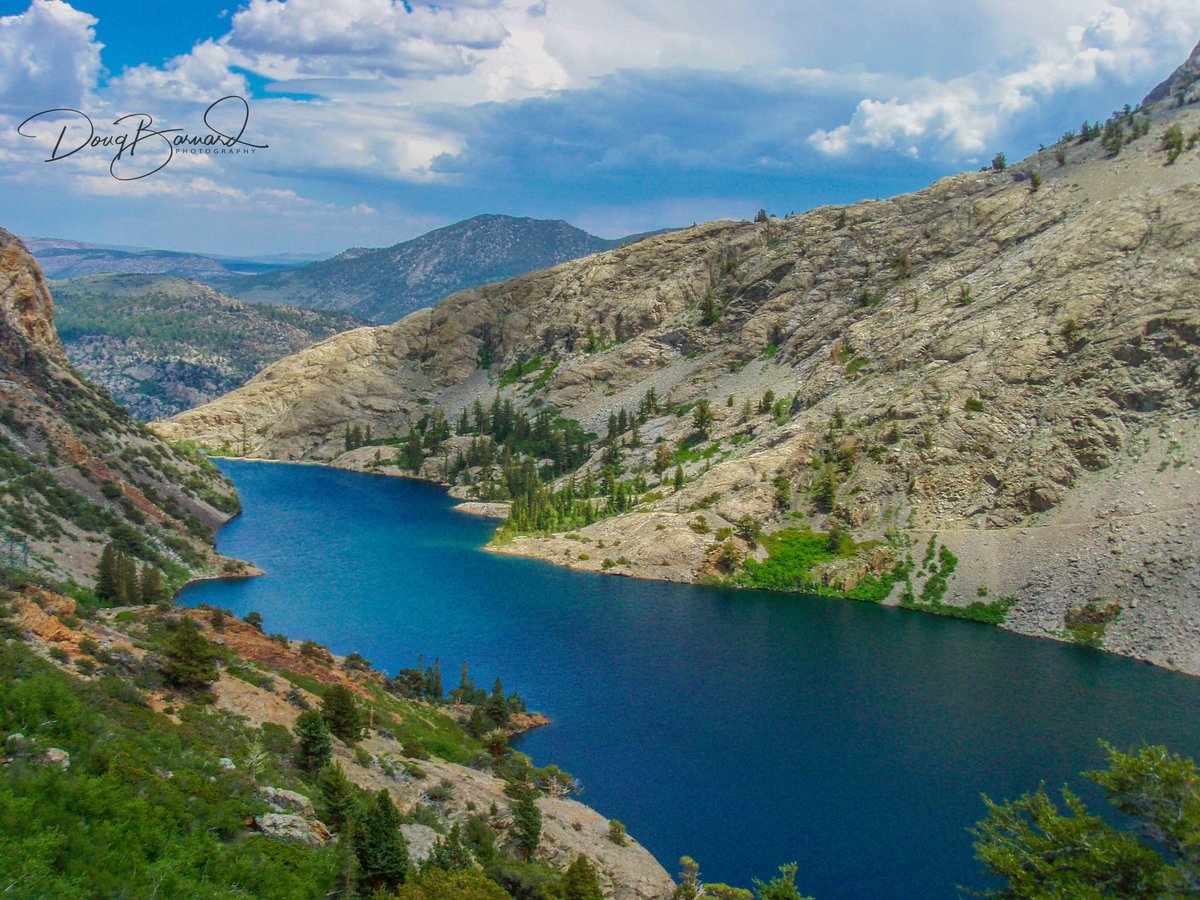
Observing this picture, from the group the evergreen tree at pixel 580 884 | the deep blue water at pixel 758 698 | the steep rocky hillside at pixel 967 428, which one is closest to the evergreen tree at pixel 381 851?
the evergreen tree at pixel 580 884

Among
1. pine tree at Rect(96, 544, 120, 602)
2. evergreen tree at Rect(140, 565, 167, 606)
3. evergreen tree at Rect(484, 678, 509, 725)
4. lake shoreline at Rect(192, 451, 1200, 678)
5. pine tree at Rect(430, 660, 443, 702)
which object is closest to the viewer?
evergreen tree at Rect(484, 678, 509, 725)

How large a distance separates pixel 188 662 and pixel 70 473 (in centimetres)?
7124

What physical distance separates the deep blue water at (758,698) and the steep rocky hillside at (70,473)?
430 inches

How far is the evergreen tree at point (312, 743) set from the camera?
3909cm

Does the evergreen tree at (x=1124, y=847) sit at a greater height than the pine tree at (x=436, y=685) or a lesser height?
greater

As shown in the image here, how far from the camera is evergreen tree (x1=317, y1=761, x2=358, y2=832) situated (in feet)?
110

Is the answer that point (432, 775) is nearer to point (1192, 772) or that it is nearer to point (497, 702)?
point (497, 702)

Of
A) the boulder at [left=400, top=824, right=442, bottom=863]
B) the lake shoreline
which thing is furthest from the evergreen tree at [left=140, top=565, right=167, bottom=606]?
the lake shoreline

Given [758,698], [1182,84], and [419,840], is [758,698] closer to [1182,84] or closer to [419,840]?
[419,840]

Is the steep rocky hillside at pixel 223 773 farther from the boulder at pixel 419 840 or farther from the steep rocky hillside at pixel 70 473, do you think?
the steep rocky hillside at pixel 70 473

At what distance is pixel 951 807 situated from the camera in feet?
181

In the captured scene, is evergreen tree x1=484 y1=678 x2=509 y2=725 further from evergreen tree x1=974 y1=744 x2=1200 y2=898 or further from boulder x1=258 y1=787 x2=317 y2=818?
evergreen tree x1=974 y1=744 x2=1200 y2=898

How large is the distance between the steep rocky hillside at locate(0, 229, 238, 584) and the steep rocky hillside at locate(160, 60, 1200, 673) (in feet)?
160

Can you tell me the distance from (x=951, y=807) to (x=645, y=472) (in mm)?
91831
